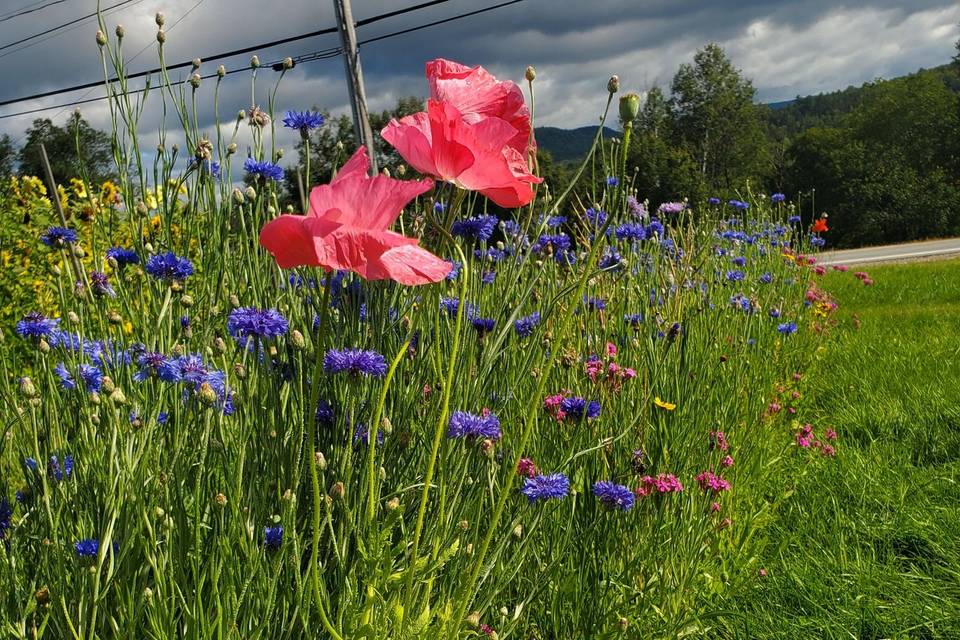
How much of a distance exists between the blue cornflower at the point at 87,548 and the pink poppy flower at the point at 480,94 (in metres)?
0.87

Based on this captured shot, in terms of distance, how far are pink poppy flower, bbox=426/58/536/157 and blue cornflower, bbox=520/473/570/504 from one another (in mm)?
675

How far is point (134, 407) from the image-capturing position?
130 centimetres

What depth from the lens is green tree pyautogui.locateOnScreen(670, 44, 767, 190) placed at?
36219 mm

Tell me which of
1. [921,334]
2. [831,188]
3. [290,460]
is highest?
[290,460]

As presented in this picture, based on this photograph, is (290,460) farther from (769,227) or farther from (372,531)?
(769,227)

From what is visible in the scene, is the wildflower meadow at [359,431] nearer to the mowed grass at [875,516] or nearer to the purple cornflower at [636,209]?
the mowed grass at [875,516]

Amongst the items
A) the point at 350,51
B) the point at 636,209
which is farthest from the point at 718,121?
the point at 636,209

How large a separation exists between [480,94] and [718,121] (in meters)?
38.6

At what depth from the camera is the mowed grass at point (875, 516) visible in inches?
70.3

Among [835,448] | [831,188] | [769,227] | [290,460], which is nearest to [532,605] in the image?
[290,460]

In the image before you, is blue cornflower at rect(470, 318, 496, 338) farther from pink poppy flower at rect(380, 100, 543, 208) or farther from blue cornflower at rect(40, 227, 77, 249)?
blue cornflower at rect(40, 227, 77, 249)

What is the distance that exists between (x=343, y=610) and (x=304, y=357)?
465 mm

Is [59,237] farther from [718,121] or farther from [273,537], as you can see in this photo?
[718,121]

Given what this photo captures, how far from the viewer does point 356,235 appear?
770 mm
